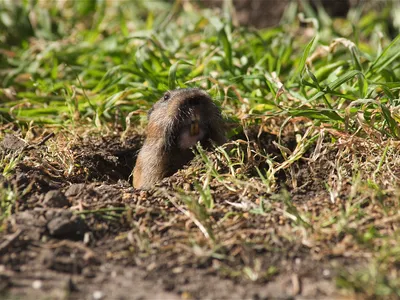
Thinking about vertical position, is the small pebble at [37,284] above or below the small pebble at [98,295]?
above

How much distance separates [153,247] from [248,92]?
2.56 metres

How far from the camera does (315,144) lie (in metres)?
4.50

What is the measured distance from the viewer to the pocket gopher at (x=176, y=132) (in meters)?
4.56

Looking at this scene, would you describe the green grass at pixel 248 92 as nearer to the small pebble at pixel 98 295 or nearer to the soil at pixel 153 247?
the soil at pixel 153 247

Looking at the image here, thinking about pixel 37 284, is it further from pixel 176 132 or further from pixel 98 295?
pixel 176 132

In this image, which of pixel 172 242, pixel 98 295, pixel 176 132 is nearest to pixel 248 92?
pixel 176 132

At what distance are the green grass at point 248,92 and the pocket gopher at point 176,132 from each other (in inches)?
10.3

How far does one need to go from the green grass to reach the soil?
6 cm

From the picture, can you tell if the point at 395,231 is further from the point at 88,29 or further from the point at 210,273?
the point at 88,29

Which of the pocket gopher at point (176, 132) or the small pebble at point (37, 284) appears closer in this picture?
the small pebble at point (37, 284)

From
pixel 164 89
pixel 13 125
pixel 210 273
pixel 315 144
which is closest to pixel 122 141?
pixel 164 89

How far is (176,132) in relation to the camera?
4.64 meters

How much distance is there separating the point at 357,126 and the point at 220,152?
1014mm

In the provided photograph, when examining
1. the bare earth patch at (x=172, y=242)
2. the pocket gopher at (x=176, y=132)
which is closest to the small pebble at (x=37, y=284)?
the bare earth patch at (x=172, y=242)
